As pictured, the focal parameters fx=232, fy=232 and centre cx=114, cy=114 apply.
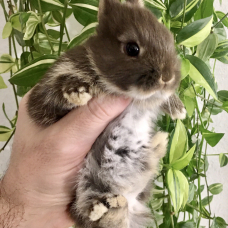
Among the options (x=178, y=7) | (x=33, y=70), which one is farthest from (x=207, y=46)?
(x=33, y=70)

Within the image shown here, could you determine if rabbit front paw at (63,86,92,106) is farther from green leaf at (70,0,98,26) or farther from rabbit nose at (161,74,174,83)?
green leaf at (70,0,98,26)

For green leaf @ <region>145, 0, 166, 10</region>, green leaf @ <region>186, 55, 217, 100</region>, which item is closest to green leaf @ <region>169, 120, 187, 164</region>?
green leaf @ <region>186, 55, 217, 100</region>

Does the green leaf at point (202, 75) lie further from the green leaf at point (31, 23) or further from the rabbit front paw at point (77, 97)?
the green leaf at point (31, 23)

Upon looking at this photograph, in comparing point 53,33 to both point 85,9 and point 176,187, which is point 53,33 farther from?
point 176,187

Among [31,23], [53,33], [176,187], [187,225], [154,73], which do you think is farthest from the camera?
[53,33]

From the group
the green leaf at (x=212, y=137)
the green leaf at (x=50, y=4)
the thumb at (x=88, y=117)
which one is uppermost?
the green leaf at (x=50, y=4)

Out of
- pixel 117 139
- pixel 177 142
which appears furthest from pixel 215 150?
pixel 117 139

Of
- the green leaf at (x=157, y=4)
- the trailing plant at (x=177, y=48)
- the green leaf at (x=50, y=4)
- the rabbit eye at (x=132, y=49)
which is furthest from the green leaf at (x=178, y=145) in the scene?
the green leaf at (x=50, y=4)
